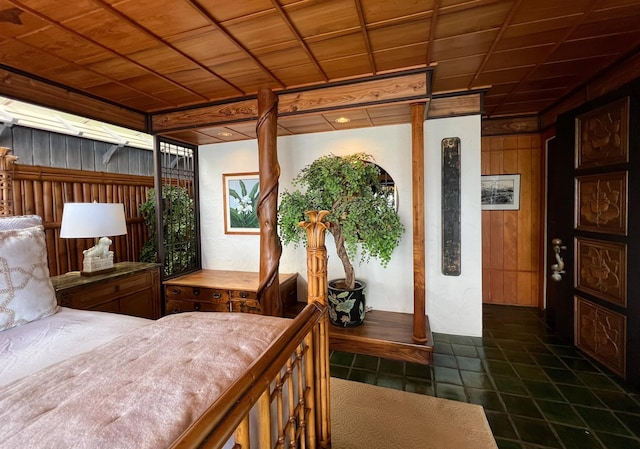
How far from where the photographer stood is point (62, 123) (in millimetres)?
3391

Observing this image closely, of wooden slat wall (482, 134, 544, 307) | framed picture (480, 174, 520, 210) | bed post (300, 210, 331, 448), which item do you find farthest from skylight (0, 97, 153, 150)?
wooden slat wall (482, 134, 544, 307)

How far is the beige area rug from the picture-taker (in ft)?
5.41

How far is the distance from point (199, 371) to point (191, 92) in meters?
2.57

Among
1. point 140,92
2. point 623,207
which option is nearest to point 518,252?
point 623,207

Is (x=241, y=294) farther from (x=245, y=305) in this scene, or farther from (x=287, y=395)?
(x=287, y=395)

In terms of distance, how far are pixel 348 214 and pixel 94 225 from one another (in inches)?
86.1

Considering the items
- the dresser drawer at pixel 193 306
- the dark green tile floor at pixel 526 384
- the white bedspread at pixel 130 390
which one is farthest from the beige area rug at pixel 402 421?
the dresser drawer at pixel 193 306

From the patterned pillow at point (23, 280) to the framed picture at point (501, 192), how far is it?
4169mm

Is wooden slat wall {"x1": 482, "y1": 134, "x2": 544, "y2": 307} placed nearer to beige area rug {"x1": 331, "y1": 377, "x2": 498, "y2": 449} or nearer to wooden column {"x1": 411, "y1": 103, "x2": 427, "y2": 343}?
wooden column {"x1": 411, "y1": 103, "x2": 427, "y2": 343}

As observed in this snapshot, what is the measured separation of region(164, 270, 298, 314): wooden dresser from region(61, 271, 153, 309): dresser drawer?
310 millimetres

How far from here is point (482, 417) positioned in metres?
A: 1.82

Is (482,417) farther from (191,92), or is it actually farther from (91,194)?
(91,194)

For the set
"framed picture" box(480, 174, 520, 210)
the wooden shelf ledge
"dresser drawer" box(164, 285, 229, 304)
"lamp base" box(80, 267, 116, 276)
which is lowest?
the wooden shelf ledge

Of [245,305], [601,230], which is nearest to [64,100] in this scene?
[245,305]
